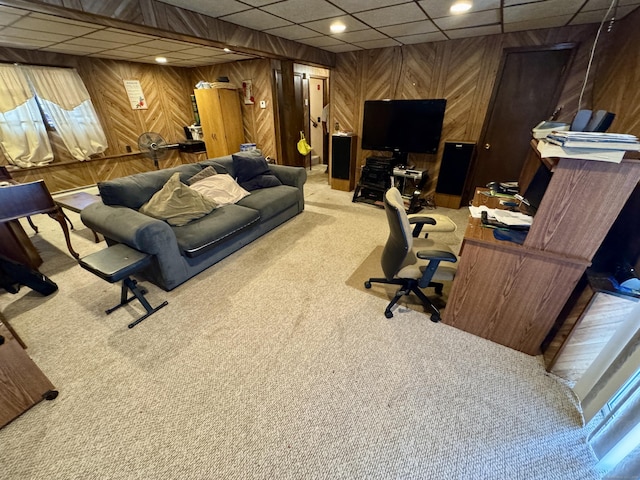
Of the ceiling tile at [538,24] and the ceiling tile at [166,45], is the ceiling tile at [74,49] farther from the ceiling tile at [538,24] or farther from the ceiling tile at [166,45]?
the ceiling tile at [538,24]

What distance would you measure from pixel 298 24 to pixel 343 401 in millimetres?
3720

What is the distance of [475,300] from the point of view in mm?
1729

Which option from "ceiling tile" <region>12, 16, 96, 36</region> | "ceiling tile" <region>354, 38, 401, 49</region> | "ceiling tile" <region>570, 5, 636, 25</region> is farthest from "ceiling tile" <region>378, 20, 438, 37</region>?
"ceiling tile" <region>12, 16, 96, 36</region>

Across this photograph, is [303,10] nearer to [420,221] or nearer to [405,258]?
[420,221]

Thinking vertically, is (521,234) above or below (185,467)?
above

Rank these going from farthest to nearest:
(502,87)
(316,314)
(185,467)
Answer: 1. (502,87)
2. (316,314)
3. (185,467)

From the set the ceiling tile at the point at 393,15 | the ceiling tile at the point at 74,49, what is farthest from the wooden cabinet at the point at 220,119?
the ceiling tile at the point at 393,15

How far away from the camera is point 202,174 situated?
300cm

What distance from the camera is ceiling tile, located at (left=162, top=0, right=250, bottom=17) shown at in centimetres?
229

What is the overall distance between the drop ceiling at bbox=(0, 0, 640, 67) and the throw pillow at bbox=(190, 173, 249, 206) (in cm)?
156

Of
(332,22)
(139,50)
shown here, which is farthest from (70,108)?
(332,22)

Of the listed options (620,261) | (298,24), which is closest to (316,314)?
(620,261)

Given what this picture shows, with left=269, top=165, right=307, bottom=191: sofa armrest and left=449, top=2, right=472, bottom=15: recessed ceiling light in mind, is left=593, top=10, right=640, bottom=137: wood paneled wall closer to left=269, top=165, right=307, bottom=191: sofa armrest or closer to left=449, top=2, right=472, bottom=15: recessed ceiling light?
left=449, top=2, right=472, bottom=15: recessed ceiling light

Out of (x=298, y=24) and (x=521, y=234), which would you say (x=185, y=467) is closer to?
(x=521, y=234)
